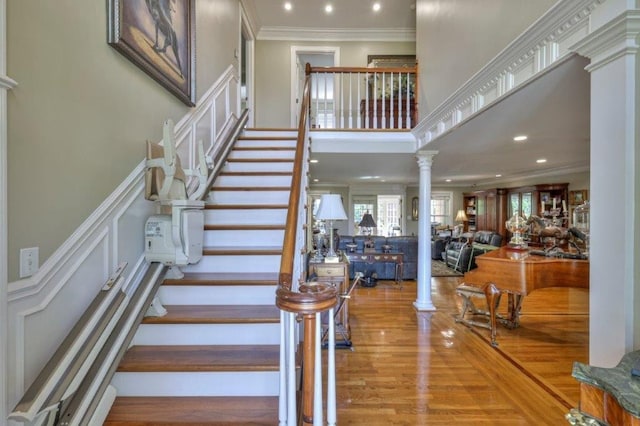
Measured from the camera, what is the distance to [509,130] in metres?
2.88

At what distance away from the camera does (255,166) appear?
3553 mm

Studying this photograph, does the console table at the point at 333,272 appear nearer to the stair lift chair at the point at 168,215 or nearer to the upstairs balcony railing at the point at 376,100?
the stair lift chair at the point at 168,215

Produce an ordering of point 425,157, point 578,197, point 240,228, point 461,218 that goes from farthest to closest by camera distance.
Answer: point 461,218 < point 578,197 < point 425,157 < point 240,228

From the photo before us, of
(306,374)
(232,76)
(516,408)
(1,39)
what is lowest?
(516,408)

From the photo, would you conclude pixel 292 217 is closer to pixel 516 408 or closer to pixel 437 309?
pixel 516 408

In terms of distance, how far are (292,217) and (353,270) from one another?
4.56 m

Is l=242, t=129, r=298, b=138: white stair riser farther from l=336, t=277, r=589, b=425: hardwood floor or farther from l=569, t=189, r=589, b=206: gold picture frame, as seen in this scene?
l=569, t=189, r=589, b=206: gold picture frame

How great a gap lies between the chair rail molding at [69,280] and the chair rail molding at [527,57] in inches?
92.3

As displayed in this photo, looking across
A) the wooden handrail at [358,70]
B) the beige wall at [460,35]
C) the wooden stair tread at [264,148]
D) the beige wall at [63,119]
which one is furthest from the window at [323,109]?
the beige wall at [63,119]

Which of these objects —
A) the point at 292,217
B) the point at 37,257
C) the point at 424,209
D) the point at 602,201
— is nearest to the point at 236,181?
the point at 292,217

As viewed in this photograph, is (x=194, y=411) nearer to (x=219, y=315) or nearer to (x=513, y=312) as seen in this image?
(x=219, y=315)

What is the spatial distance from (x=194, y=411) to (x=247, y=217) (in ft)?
5.39

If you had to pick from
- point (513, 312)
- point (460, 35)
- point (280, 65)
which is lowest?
point (513, 312)

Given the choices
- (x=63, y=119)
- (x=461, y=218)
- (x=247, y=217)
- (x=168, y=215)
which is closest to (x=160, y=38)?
(x=63, y=119)
